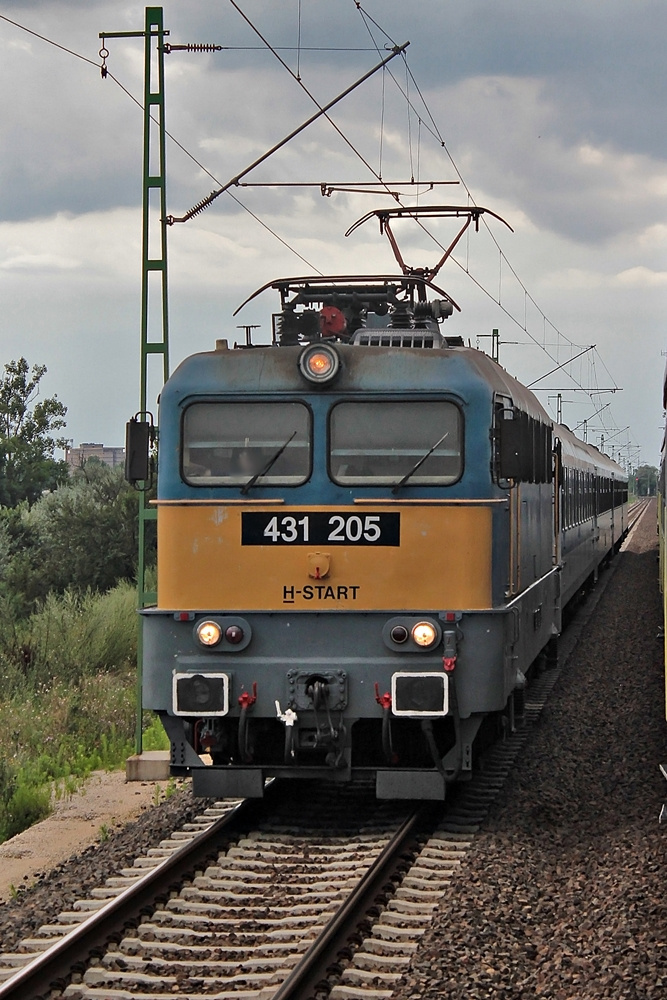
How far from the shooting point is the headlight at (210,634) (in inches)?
337

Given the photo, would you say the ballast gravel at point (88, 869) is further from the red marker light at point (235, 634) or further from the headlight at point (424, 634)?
the headlight at point (424, 634)

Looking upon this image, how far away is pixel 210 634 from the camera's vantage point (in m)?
8.59

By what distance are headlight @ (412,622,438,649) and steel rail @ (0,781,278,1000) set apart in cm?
169

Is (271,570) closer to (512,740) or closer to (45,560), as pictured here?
(512,740)

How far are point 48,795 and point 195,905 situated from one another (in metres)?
3.86

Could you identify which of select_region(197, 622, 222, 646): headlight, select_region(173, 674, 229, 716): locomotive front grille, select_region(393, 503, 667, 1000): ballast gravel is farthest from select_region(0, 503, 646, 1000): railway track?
select_region(197, 622, 222, 646): headlight

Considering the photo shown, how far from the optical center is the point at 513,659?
9359mm

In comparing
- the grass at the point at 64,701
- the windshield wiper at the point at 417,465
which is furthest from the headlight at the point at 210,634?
the grass at the point at 64,701

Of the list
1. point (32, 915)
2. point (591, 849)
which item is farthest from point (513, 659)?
point (32, 915)

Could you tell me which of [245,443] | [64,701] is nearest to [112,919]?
[245,443]

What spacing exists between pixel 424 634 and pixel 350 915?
2.24 meters

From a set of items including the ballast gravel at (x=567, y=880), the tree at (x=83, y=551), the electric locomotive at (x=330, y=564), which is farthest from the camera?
the tree at (x=83, y=551)


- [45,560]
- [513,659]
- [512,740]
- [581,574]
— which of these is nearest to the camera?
[513,659]

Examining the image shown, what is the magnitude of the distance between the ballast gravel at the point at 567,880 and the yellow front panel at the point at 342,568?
1594mm
